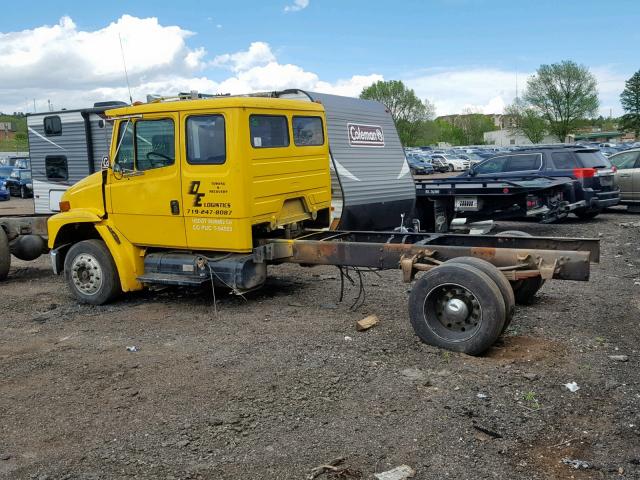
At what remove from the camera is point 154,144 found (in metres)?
7.66

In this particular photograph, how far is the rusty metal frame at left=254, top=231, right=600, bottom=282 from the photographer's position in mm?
6160

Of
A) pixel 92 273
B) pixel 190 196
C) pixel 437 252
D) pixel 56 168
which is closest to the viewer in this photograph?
pixel 437 252

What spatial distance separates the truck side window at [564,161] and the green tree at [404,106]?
81465mm

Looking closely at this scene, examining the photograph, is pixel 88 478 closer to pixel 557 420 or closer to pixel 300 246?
pixel 557 420

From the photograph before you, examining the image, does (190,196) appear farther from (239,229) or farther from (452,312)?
(452,312)

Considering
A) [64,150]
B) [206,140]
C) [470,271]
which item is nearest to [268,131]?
[206,140]

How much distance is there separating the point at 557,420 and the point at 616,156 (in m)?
15.3

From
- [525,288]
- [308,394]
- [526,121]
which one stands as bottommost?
[308,394]

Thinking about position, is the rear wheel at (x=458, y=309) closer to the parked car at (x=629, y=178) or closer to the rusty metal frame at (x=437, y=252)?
the rusty metal frame at (x=437, y=252)

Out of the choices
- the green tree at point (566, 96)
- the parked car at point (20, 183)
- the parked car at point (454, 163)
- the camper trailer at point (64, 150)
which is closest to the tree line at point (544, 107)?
the green tree at point (566, 96)

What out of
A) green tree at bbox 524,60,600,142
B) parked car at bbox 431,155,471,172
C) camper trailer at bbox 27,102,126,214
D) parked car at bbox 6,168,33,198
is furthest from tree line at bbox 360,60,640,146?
camper trailer at bbox 27,102,126,214

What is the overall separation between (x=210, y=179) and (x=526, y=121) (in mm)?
90799

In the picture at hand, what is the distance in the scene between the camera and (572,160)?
1554 cm

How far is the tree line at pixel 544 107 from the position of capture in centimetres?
8975
